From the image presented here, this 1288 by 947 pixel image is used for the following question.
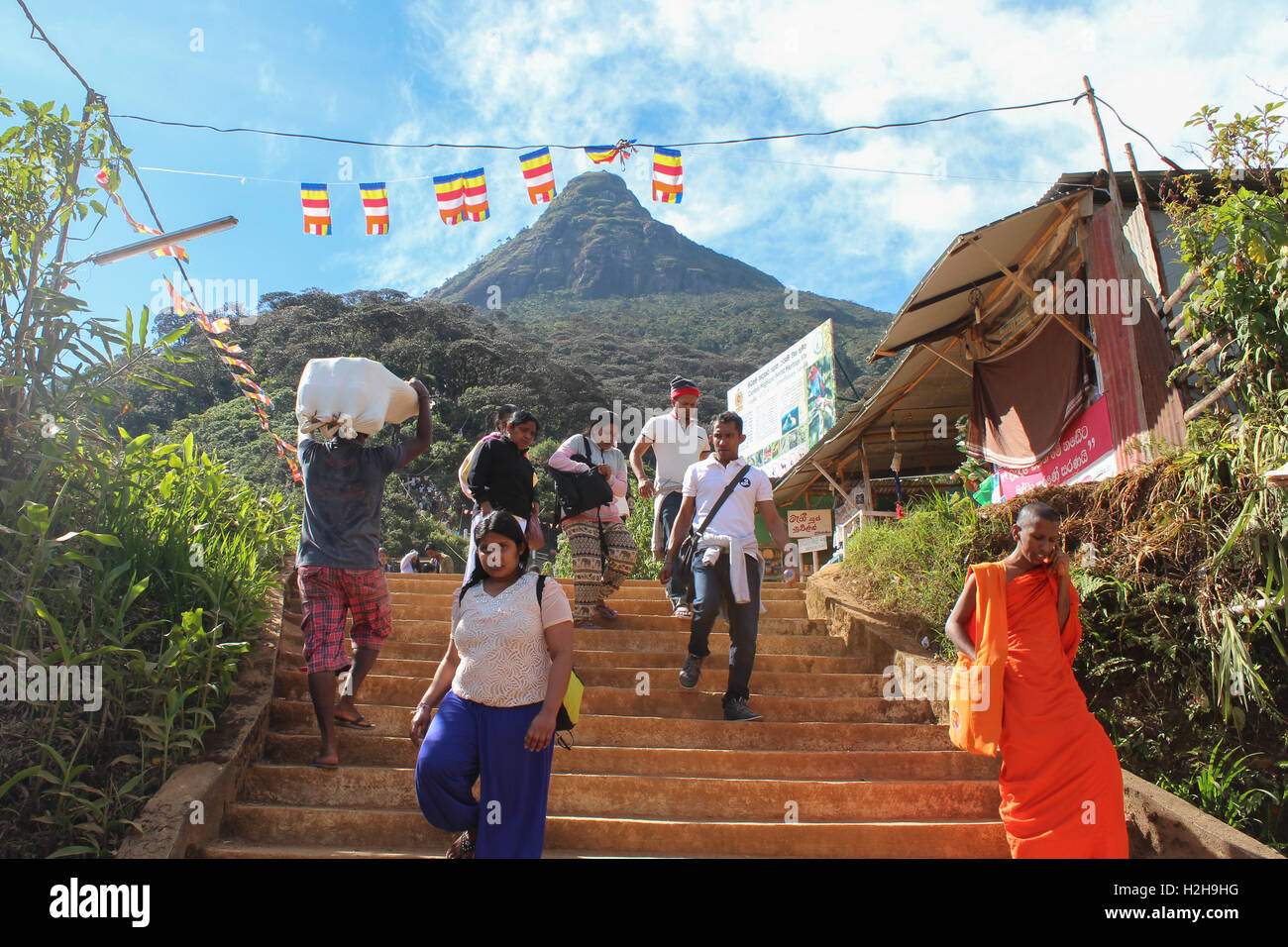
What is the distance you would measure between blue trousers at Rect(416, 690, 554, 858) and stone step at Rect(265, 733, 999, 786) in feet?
4.29

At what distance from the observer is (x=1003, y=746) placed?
3.62 m

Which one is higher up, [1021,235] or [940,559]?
[1021,235]

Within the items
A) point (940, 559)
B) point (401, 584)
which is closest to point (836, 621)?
point (940, 559)

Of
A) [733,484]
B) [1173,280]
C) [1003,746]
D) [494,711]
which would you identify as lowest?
[1003,746]

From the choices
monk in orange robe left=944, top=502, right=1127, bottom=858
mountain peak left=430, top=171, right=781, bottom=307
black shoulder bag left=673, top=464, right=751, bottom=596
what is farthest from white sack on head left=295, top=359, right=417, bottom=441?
mountain peak left=430, top=171, right=781, bottom=307

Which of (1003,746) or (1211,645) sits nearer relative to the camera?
(1003,746)

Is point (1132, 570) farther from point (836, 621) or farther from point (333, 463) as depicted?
point (333, 463)

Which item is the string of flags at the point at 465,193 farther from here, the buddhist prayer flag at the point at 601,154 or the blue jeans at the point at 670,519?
the blue jeans at the point at 670,519

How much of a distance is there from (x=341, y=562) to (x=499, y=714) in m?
1.40

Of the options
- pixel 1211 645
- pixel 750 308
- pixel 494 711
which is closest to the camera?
pixel 494 711

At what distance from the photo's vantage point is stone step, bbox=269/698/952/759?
462cm

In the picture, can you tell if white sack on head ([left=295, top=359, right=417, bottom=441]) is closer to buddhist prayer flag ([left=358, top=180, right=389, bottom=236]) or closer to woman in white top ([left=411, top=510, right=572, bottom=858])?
woman in white top ([left=411, top=510, right=572, bottom=858])

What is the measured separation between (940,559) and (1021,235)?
Result: 12.6 ft

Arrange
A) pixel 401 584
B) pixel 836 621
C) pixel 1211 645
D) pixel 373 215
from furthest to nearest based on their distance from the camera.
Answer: pixel 373 215 < pixel 401 584 < pixel 836 621 < pixel 1211 645
